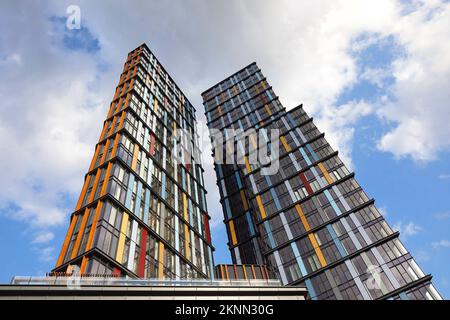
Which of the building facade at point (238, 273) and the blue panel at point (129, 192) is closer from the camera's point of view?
the blue panel at point (129, 192)

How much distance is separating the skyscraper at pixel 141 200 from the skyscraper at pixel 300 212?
10608 millimetres

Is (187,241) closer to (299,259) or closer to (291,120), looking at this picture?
(299,259)

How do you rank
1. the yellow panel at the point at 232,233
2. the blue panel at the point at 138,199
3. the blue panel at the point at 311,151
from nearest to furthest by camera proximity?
the blue panel at the point at 138,199, the yellow panel at the point at 232,233, the blue panel at the point at 311,151

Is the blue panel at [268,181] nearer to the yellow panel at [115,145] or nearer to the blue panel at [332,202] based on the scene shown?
the blue panel at [332,202]

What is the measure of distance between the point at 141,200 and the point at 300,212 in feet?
106

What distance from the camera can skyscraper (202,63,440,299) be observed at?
5281 cm

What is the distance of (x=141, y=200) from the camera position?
50.4 metres

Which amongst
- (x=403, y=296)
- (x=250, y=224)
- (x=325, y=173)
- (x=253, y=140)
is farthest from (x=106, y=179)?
(x=253, y=140)

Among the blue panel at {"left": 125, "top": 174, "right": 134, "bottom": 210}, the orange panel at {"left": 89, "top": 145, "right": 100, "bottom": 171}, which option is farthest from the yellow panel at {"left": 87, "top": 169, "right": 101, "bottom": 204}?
the blue panel at {"left": 125, "top": 174, "right": 134, "bottom": 210}

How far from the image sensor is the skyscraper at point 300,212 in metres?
52.8

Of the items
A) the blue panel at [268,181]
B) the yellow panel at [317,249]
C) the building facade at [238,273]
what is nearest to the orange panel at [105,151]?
the building facade at [238,273]

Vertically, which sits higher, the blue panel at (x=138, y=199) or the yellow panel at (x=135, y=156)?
the yellow panel at (x=135, y=156)

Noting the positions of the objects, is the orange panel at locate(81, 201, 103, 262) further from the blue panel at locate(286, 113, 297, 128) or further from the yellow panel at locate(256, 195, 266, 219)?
the blue panel at locate(286, 113, 297, 128)
